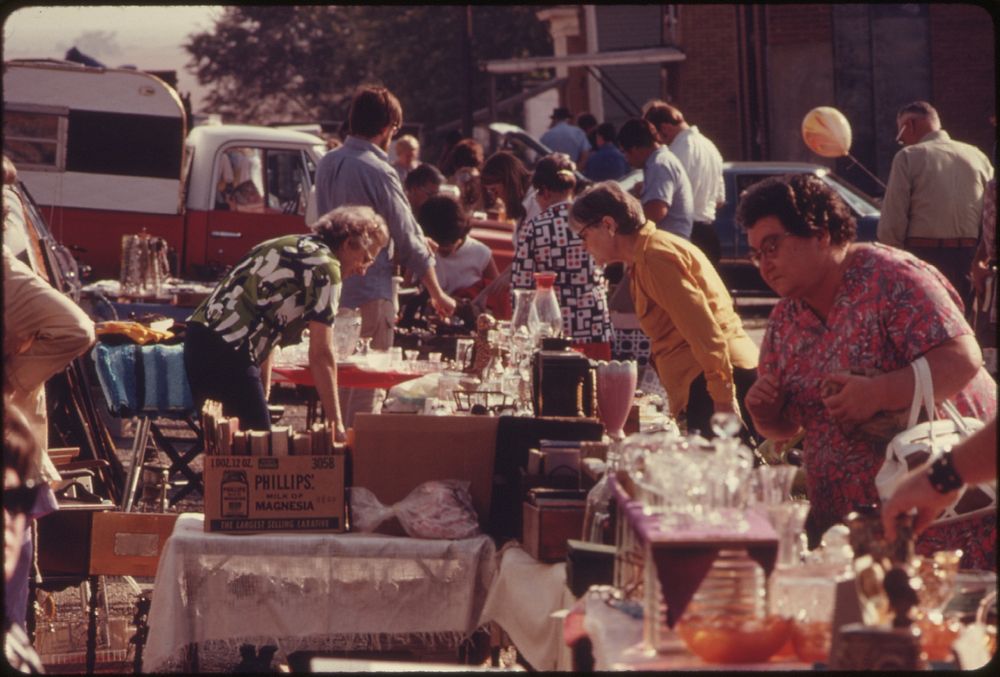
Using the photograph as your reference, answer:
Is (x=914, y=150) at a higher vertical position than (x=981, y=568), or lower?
higher

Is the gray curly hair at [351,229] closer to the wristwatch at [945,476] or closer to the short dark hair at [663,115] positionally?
the wristwatch at [945,476]

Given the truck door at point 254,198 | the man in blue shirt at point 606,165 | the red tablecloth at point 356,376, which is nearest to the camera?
the red tablecloth at point 356,376

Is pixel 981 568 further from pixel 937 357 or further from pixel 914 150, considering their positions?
pixel 914 150

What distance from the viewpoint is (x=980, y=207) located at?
11.0 meters

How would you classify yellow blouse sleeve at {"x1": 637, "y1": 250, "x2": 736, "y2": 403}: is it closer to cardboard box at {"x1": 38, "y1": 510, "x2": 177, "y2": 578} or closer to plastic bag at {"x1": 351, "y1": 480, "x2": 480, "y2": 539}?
plastic bag at {"x1": 351, "y1": 480, "x2": 480, "y2": 539}

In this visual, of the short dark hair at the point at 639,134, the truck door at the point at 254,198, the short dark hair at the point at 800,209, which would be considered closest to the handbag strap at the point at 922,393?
→ the short dark hair at the point at 800,209

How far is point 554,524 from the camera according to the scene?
449cm

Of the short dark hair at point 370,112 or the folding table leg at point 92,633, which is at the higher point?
the short dark hair at point 370,112

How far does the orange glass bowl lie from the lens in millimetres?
3053

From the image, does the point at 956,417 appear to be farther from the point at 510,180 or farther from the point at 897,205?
the point at 897,205

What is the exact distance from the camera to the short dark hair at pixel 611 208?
592 cm

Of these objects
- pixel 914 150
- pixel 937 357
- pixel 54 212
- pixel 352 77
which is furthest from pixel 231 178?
pixel 352 77

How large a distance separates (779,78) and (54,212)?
38.8ft

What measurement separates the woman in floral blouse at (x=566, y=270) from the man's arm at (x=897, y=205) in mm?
3214
